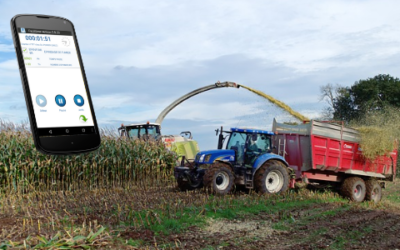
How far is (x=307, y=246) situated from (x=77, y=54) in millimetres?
4818

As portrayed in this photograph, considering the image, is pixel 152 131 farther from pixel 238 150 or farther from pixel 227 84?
pixel 238 150

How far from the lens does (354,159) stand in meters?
14.9

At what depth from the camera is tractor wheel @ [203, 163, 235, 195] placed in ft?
39.7

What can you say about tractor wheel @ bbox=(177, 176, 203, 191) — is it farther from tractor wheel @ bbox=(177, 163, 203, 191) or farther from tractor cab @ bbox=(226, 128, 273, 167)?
tractor cab @ bbox=(226, 128, 273, 167)

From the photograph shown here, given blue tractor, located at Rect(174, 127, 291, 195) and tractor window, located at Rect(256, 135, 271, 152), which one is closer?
blue tractor, located at Rect(174, 127, 291, 195)

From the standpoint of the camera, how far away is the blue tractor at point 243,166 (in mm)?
12688

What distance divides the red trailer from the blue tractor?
82 centimetres

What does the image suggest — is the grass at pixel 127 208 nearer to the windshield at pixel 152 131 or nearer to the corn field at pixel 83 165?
the corn field at pixel 83 165

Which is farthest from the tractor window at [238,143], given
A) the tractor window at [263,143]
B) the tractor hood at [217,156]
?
the tractor window at [263,143]

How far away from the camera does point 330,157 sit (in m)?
14.2

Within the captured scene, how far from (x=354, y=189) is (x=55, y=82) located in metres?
12.1

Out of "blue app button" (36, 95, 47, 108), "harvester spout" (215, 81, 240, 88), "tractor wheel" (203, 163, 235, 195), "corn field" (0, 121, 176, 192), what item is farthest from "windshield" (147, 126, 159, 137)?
"blue app button" (36, 95, 47, 108)

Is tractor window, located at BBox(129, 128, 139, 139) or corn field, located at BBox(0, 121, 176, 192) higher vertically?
tractor window, located at BBox(129, 128, 139, 139)

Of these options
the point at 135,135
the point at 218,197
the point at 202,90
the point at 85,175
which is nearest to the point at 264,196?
the point at 218,197
